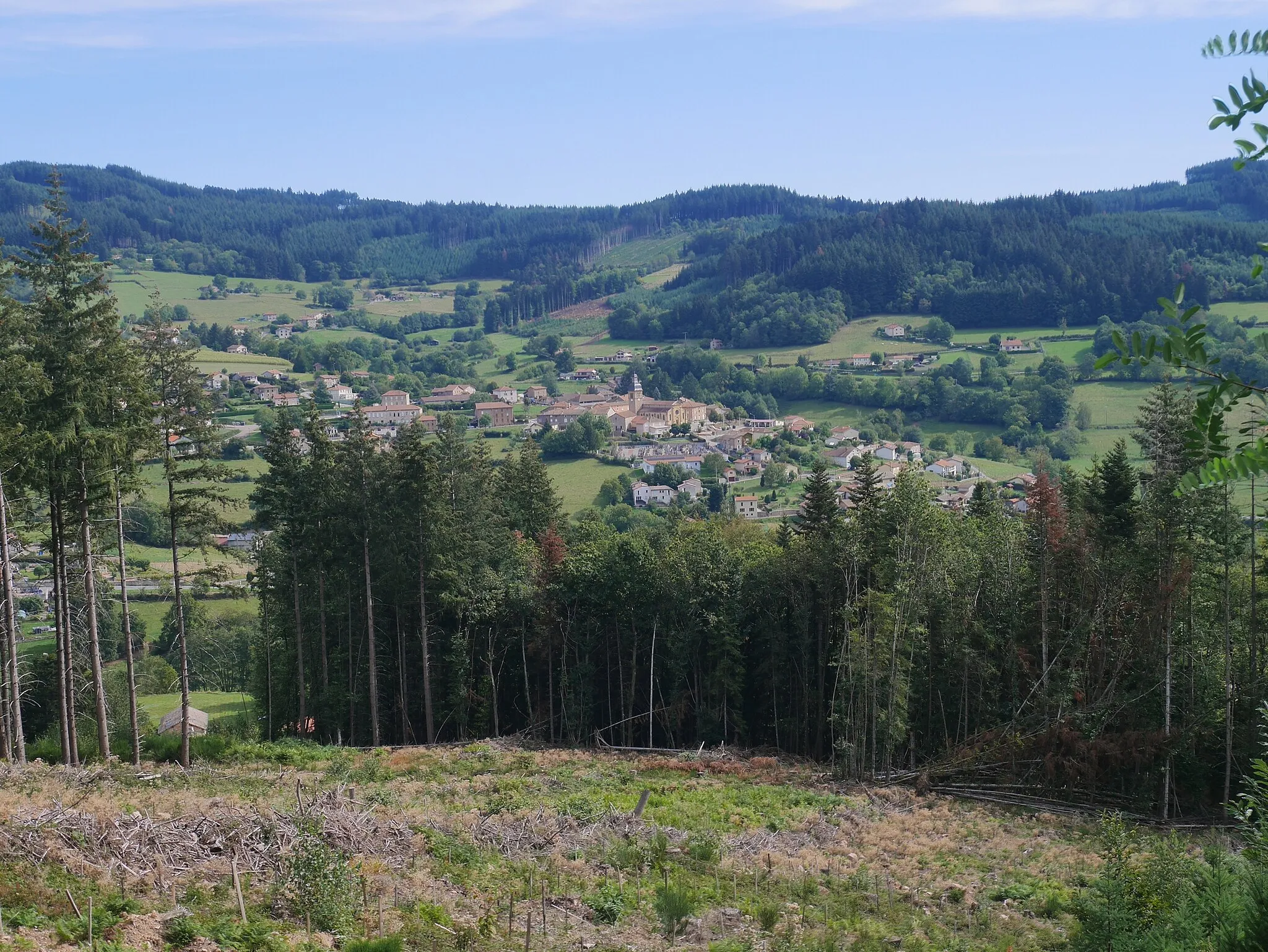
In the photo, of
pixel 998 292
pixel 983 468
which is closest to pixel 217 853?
pixel 983 468

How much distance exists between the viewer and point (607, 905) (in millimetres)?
14625

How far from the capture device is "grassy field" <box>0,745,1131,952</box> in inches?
492

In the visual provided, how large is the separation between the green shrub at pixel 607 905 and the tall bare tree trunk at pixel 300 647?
20.2 m

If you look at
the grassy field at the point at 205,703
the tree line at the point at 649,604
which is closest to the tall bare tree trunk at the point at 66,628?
the tree line at the point at 649,604

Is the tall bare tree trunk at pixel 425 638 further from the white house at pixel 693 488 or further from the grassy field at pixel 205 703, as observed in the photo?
the white house at pixel 693 488

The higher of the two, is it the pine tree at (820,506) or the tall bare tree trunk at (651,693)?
the pine tree at (820,506)

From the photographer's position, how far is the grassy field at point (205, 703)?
4344cm

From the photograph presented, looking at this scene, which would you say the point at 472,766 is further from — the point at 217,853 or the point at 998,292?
the point at 998,292

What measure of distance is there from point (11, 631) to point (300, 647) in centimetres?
1222

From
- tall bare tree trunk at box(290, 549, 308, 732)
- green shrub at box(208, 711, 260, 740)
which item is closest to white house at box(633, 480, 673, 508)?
green shrub at box(208, 711, 260, 740)

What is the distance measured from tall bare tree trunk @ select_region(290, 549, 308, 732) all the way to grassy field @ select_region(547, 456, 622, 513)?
57.2m

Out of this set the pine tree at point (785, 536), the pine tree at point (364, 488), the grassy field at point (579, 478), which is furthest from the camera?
the grassy field at point (579, 478)

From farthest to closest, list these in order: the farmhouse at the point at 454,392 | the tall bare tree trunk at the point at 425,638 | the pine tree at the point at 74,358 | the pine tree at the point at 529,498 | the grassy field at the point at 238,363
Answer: the farmhouse at the point at 454,392
the grassy field at the point at 238,363
the pine tree at the point at 529,498
the tall bare tree trunk at the point at 425,638
the pine tree at the point at 74,358

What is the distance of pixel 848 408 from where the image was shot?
137m
